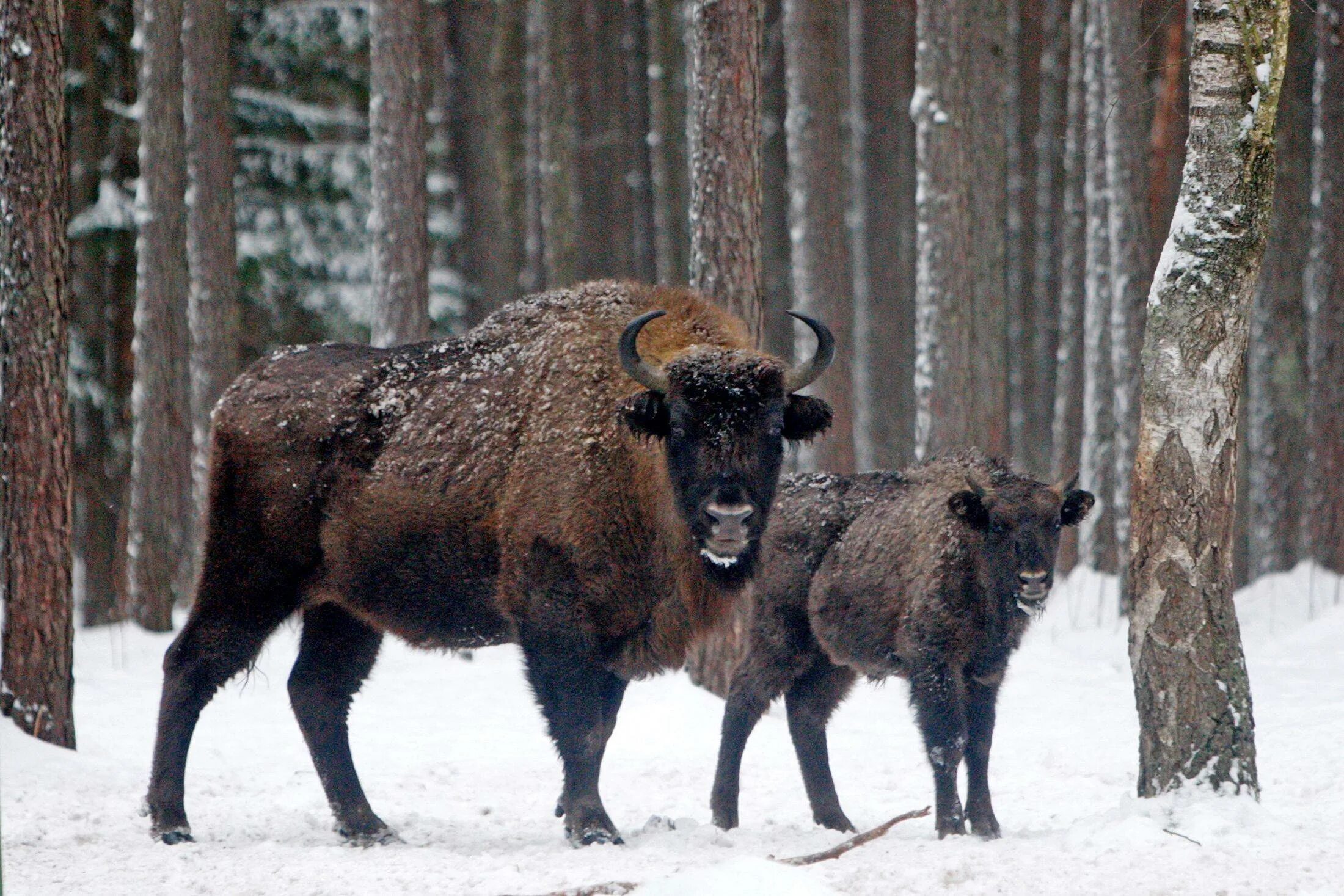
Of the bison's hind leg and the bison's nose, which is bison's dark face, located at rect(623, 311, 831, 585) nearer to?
the bison's nose

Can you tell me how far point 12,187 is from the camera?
8.66 metres

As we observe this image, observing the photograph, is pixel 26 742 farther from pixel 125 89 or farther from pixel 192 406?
pixel 125 89

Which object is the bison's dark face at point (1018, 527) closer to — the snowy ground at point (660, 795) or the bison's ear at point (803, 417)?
the bison's ear at point (803, 417)

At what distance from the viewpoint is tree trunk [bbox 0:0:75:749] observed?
859 cm

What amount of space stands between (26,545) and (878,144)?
25.7 m

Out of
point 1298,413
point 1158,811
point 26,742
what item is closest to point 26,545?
point 26,742

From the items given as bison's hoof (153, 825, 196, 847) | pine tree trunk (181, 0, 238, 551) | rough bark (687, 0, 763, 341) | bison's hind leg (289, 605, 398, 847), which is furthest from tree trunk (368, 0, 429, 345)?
bison's hoof (153, 825, 196, 847)

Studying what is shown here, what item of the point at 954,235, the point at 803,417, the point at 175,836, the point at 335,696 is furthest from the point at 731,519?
the point at 954,235

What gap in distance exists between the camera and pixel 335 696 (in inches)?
305

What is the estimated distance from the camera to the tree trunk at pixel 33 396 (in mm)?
8594

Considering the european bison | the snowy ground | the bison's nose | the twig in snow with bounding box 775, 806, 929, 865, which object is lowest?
the snowy ground

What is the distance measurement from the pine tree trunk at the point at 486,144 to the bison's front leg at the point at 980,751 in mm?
16826

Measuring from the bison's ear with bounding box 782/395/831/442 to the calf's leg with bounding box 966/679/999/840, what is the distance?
173cm

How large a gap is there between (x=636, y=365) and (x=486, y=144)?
1903 cm
